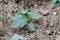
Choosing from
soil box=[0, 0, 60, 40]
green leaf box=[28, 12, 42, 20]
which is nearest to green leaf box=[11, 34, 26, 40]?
soil box=[0, 0, 60, 40]

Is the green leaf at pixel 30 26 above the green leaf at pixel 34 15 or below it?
below

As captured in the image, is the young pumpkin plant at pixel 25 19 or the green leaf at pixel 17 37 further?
the young pumpkin plant at pixel 25 19

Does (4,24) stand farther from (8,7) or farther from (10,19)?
(8,7)

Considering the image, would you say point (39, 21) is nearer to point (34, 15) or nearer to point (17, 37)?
point (34, 15)

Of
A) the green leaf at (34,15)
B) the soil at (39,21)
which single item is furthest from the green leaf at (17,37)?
the green leaf at (34,15)

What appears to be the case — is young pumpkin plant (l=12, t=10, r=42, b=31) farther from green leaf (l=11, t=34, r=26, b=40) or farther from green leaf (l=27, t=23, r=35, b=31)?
green leaf (l=11, t=34, r=26, b=40)

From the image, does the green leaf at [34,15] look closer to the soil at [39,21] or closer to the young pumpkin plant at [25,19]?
the young pumpkin plant at [25,19]
